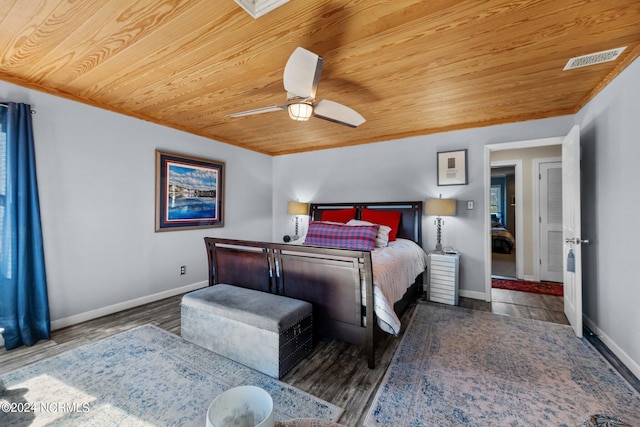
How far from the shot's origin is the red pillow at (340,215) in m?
4.38

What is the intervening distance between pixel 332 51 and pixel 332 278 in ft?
5.83

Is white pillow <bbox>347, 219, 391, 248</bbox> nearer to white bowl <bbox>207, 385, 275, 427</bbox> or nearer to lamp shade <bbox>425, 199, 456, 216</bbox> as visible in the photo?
lamp shade <bbox>425, 199, 456, 216</bbox>

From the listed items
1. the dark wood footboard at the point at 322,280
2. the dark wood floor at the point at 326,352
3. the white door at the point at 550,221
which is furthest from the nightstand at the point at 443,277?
the white door at the point at 550,221

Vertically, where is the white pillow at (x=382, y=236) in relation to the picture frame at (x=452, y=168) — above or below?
below

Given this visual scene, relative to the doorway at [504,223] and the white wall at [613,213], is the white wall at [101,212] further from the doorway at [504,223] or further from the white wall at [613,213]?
the doorway at [504,223]

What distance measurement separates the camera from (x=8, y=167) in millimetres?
2357

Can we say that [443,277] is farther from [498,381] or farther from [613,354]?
[498,381]

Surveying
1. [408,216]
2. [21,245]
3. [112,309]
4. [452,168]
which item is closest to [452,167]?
[452,168]

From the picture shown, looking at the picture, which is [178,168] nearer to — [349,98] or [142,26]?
[142,26]

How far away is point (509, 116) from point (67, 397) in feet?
16.6

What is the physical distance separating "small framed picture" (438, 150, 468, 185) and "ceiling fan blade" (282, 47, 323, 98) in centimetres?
265

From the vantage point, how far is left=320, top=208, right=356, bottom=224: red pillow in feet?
14.4

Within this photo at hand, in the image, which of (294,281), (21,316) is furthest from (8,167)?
(294,281)

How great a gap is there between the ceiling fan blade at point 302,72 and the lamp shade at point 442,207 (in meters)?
2.41
